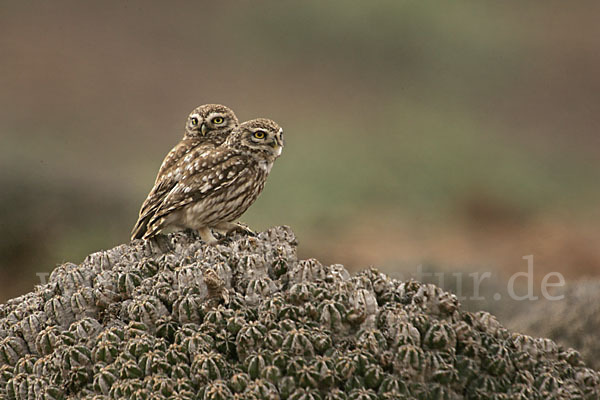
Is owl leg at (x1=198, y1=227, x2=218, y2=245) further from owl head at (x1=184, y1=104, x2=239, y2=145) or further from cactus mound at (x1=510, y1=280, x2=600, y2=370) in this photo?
cactus mound at (x1=510, y1=280, x2=600, y2=370)

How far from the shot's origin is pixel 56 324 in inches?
226

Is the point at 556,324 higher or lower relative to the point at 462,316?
higher

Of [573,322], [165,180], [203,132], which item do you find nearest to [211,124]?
[203,132]

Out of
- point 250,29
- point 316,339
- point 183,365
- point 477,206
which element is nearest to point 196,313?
point 183,365

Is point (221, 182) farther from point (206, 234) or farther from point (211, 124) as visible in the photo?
point (211, 124)

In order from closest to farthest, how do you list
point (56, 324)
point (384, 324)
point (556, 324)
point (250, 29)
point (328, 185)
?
point (384, 324) < point (56, 324) < point (556, 324) < point (328, 185) < point (250, 29)

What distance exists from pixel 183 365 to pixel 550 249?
49.2 feet

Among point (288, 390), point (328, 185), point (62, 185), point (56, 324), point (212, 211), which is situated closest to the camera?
point (288, 390)

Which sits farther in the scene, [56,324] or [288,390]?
[56,324]

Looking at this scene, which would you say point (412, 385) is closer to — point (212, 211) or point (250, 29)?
point (212, 211)

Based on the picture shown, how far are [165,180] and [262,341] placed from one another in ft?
7.52

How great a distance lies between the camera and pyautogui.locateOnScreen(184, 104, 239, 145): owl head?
7230 millimetres

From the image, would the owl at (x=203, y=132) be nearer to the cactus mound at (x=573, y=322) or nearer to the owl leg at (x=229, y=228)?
the owl leg at (x=229, y=228)

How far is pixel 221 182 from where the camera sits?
21.5 feet
